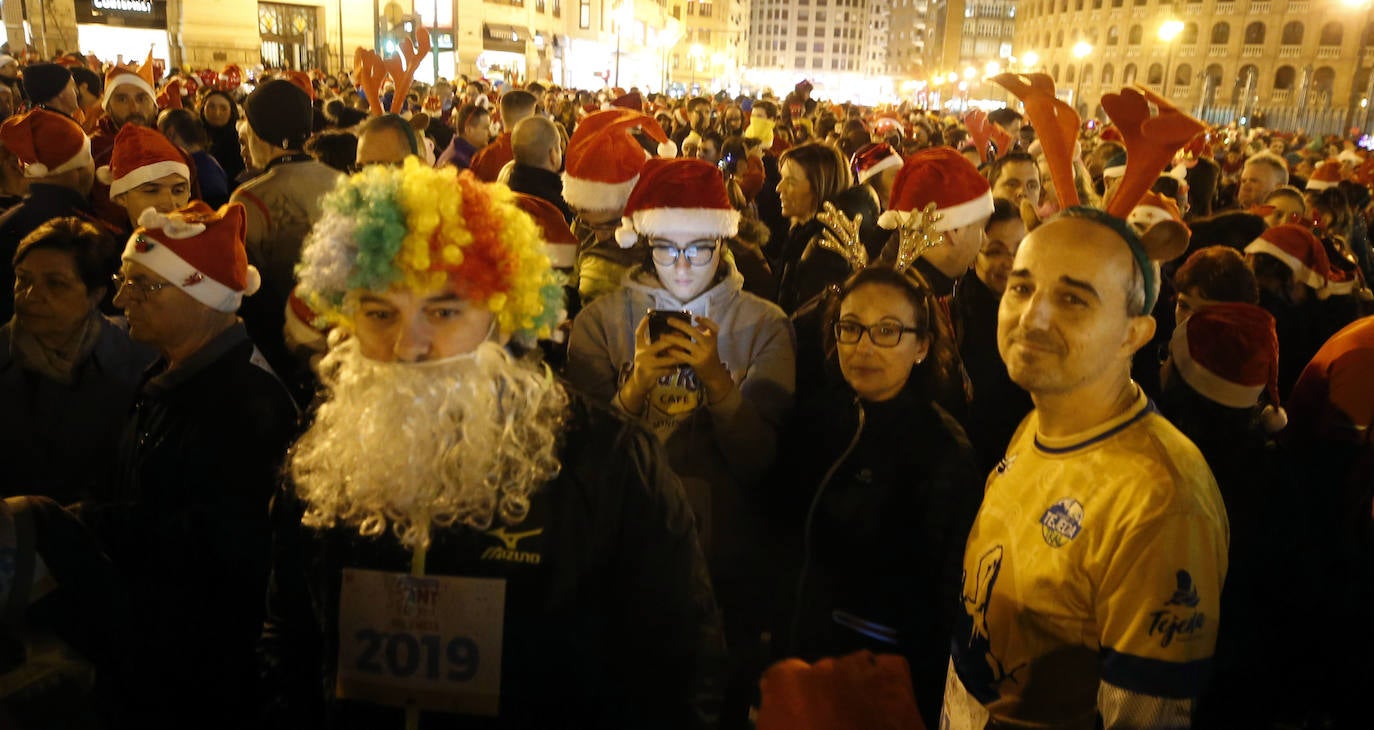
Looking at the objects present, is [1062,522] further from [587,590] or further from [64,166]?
[64,166]

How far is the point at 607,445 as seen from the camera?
2.13 m

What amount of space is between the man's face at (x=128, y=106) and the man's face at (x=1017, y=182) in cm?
809

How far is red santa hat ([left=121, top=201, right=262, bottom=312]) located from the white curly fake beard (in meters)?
1.39

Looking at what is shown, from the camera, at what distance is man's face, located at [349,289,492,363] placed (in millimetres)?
2096

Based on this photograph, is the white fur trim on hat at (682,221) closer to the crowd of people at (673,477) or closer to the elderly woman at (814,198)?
the crowd of people at (673,477)

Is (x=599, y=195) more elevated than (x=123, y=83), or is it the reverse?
(x=123, y=83)

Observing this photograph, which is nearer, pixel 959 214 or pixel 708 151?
pixel 959 214

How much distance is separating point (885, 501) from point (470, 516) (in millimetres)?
1349

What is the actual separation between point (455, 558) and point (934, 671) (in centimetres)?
155

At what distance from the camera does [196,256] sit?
3.22 meters

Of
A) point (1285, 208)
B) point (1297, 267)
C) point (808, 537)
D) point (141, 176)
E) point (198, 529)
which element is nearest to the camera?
point (198, 529)

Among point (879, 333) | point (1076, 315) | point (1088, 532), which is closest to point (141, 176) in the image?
point (879, 333)

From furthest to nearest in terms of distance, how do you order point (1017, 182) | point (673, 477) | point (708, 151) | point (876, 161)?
point (708, 151) → point (876, 161) → point (1017, 182) → point (673, 477)

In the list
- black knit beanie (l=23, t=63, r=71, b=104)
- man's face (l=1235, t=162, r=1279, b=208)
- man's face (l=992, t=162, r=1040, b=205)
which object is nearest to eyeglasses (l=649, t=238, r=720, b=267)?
man's face (l=992, t=162, r=1040, b=205)
